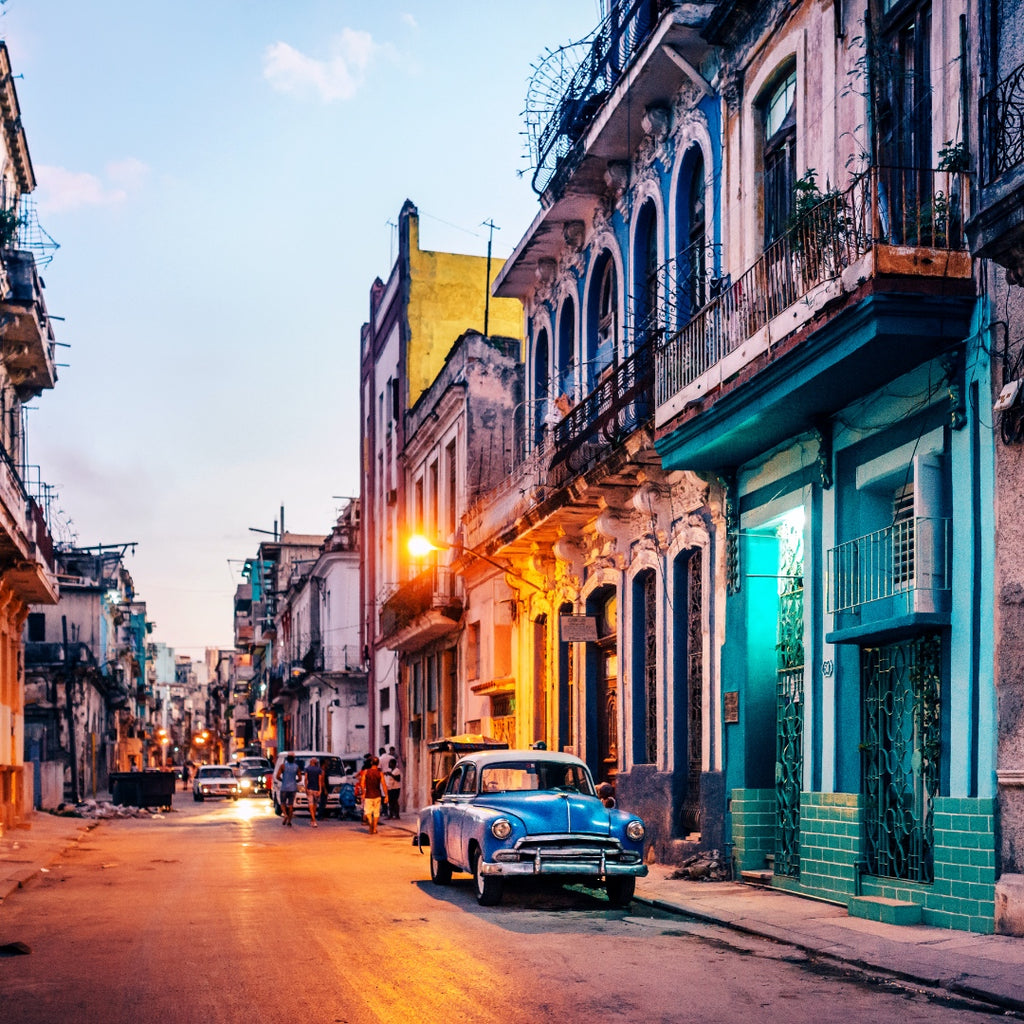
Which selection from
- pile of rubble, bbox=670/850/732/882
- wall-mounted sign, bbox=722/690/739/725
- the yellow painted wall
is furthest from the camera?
the yellow painted wall

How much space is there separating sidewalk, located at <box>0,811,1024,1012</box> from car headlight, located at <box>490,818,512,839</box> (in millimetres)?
1595

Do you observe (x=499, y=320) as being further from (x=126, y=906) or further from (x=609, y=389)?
(x=126, y=906)

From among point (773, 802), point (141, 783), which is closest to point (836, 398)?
point (773, 802)

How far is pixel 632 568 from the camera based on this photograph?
778 inches

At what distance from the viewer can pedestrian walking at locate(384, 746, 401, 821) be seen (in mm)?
32844

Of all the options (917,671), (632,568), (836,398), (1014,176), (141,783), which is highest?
(1014,176)

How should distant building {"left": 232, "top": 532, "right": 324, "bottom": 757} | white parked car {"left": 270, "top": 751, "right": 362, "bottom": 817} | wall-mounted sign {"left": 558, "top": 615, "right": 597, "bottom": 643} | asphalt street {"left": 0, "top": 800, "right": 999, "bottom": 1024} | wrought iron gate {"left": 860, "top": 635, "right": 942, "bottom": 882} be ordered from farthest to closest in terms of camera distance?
distant building {"left": 232, "top": 532, "right": 324, "bottom": 757} < white parked car {"left": 270, "top": 751, "right": 362, "bottom": 817} < wall-mounted sign {"left": 558, "top": 615, "right": 597, "bottom": 643} < wrought iron gate {"left": 860, "top": 635, "right": 942, "bottom": 882} < asphalt street {"left": 0, "top": 800, "right": 999, "bottom": 1024}

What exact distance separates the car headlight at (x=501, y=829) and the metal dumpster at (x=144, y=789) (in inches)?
1094

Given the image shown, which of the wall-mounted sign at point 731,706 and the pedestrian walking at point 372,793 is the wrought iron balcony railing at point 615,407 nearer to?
the wall-mounted sign at point 731,706

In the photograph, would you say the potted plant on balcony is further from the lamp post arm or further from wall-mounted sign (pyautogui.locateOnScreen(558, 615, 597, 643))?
the lamp post arm

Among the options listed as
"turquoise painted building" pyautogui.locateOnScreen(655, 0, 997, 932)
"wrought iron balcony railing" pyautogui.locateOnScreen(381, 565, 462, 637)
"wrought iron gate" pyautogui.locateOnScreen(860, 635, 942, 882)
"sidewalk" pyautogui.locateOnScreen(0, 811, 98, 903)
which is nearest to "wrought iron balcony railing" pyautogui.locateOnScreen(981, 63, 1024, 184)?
"turquoise painted building" pyautogui.locateOnScreen(655, 0, 997, 932)

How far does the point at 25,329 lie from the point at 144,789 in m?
16.7

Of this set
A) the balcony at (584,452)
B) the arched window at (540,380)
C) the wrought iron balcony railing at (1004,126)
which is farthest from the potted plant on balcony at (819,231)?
the arched window at (540,380)

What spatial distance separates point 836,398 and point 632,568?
21.6ft
